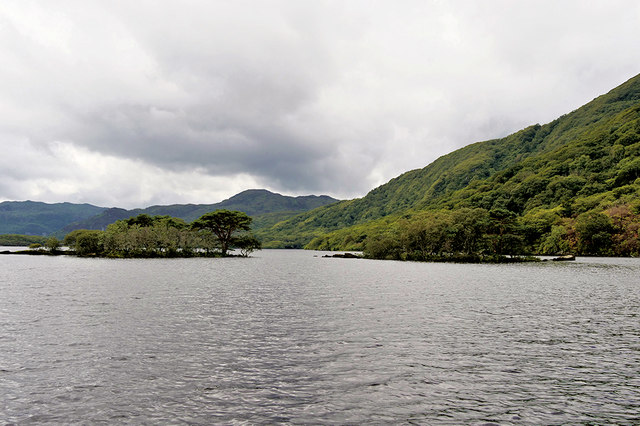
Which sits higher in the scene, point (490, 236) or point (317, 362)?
point (490, 236)

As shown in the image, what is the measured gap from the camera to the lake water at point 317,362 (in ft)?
55.3

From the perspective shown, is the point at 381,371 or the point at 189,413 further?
the point at 381,371

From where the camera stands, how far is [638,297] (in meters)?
53.7

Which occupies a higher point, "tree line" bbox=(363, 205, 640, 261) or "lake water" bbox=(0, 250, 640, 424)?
"tree line" bbox=(363, 205, 640, 261)

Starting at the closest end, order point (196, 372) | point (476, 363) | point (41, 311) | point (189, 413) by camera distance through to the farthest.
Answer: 1. point (189, 413)
2. point (196, 372)
3. point (476, 363)
4. point (41, 311)

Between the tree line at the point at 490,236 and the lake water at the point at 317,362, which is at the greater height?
the tree line at the point at 490,236

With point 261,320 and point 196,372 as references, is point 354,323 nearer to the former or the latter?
point 261,320

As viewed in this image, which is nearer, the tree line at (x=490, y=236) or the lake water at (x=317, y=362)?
the lake water at (x=317, y=362)

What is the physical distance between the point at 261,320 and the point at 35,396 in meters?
20.6

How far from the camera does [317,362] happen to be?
23.8m

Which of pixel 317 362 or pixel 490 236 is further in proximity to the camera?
pixel 490 236

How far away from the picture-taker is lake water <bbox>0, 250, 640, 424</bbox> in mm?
16859

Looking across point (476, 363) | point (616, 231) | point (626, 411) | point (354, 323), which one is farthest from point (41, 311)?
point (616, 231)

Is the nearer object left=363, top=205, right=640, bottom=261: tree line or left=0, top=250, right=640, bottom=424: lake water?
left=0, top=250, right=640, bottom=424: lake water
